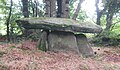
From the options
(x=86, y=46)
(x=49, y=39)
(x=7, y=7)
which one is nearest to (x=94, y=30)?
(x=86, y=46)

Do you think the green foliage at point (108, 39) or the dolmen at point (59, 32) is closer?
the dolmen at point (59, 32)

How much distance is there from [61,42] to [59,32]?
0.42 meters

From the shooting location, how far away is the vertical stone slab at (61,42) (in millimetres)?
8234

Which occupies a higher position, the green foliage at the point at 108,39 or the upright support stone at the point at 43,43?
the upright support stone at the point at 43,43

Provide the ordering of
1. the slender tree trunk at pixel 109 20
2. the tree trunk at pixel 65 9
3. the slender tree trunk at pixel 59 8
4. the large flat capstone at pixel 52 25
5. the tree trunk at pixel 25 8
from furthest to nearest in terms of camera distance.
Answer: the slender tree trunk at pixel 109 20 → the tree trunk at pixel 25 8 → the slender tree trunk at pixel 59 8 → the tree trunk at pixel 65 9 → the large flat capstone at pixel 52 25

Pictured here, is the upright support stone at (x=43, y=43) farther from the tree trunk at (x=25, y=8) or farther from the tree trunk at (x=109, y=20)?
the tree trunk at (x=109, y=20)

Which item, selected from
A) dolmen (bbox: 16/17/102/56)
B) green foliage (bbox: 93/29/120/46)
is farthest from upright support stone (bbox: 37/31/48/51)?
green foliage (bbox: 93/29/120/46)

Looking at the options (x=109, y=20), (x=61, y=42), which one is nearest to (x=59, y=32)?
(x=61, y=42)

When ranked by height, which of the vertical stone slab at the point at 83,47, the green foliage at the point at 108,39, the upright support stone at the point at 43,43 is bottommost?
the green foliage at the point at 108,39

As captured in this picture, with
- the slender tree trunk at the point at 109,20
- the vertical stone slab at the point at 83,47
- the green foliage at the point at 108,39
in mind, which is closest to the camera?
the vertical stone slab at the point at 83,47

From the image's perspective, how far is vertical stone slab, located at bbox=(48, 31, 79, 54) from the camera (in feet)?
27.0

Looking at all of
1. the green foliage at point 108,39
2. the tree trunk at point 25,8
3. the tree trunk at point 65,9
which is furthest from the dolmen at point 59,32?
the tree trunk at point 25,8

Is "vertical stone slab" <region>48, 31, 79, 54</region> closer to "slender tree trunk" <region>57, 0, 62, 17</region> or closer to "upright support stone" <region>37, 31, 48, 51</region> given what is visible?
"upright support stone" <region>37, 31, 48, 51</region>

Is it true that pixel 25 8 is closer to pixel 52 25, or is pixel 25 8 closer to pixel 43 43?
pixel 43 43
